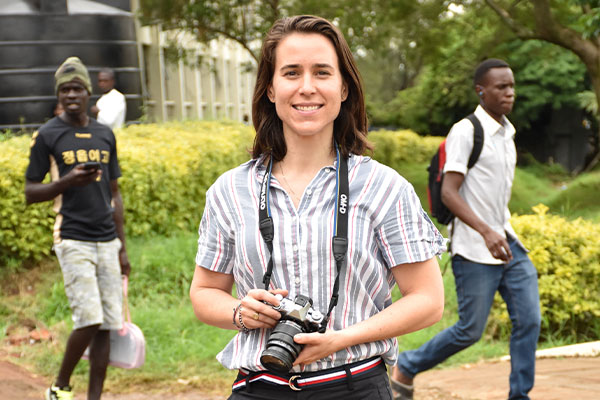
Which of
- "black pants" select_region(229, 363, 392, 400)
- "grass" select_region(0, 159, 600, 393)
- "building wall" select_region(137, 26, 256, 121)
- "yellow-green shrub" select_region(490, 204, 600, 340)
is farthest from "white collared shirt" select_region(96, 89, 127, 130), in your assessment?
"building wall" select_region(137, 26, 256, 121)

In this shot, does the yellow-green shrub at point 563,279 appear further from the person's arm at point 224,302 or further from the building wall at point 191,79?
the building wall at point 191,79

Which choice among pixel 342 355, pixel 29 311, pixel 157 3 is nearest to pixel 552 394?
pixel 342 355

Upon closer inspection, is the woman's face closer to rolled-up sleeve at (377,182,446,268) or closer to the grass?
rolled-up sleeve at (377,182,446,268)

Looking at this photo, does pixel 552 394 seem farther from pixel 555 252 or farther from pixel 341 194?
pixel 341 194

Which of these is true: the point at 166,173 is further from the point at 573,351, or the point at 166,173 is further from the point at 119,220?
the point at 573,351

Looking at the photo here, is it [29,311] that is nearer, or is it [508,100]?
[508,100]

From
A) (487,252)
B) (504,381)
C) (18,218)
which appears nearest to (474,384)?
(504,381)

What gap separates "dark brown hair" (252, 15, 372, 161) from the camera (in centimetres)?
232

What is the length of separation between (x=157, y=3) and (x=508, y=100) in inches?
623

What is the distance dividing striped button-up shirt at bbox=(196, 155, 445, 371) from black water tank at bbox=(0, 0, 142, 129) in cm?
1234

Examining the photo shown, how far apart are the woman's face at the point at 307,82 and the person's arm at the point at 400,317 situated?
1.63 ft

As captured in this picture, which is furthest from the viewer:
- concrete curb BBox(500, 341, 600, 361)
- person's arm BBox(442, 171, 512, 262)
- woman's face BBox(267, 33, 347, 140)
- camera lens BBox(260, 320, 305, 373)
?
concrete curb BBox(500, 341, 600, 361)

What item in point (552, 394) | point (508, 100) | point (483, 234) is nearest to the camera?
point (483, 234)

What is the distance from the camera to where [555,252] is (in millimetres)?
7000
